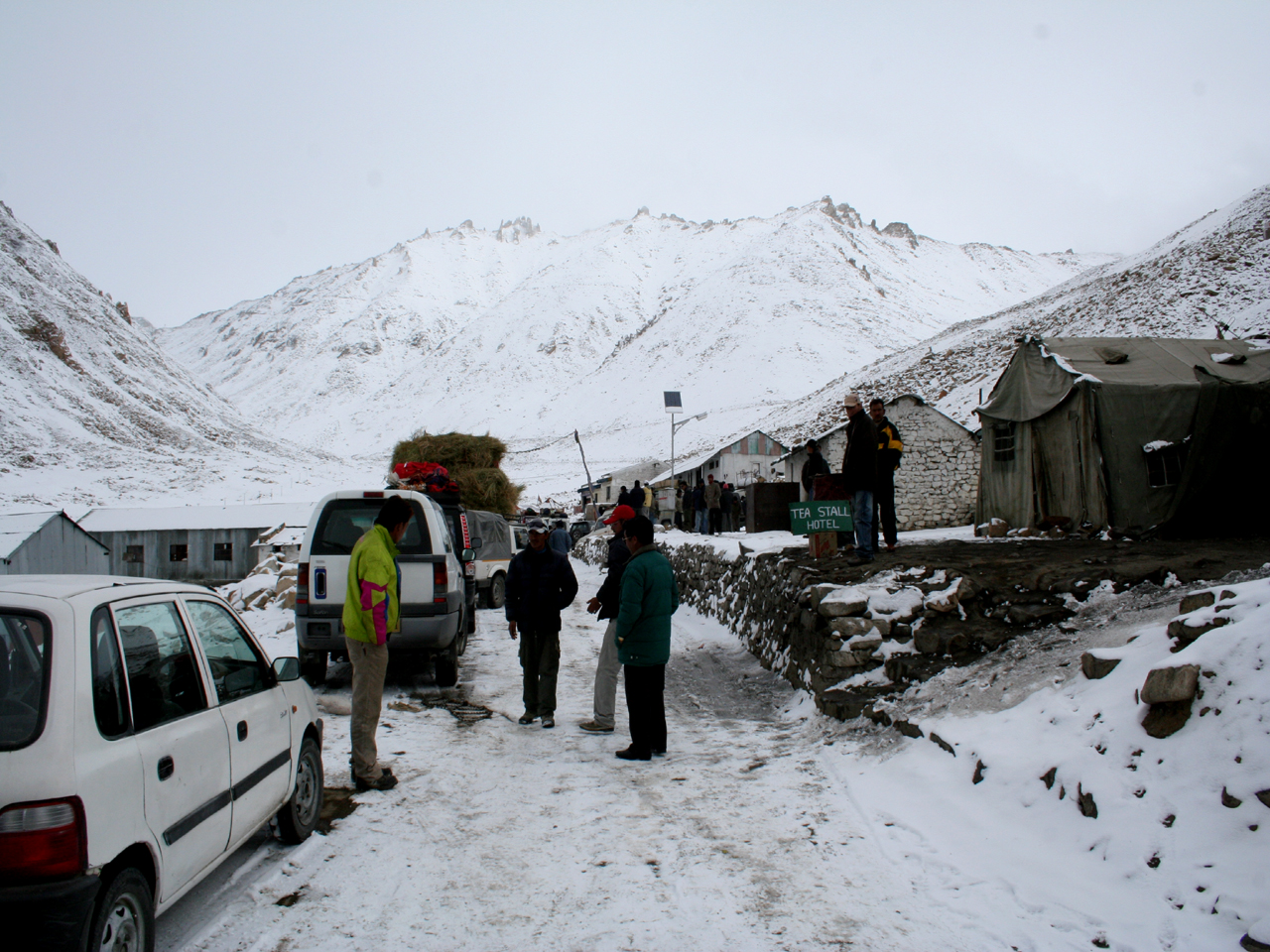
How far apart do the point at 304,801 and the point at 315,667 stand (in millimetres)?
4268

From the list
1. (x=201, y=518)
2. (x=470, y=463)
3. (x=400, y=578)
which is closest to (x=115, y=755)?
(x=400, y=578)

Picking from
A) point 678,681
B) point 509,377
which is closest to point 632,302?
point 509,377

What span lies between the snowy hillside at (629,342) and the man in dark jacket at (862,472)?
70884 mm

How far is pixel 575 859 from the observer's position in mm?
3943

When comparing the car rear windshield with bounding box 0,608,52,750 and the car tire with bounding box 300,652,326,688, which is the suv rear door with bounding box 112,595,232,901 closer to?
the car rear windshield with bounding box 0,608,52,750

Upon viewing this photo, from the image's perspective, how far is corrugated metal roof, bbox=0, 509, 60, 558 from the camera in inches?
1023

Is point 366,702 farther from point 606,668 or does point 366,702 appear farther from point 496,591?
point 496,591

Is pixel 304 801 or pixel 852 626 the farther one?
pixel 852 626

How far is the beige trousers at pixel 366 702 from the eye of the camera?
16.3 feet

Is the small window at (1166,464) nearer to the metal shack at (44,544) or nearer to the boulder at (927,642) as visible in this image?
the boulder at (927,642)

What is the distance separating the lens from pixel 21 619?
2.53 m

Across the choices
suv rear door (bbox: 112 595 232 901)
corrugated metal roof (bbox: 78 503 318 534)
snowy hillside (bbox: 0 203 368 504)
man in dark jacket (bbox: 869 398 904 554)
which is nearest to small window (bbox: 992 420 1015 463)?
man in dark jacket (bbox: 869 398 904 554)

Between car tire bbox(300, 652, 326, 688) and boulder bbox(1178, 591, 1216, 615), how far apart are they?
7.78m

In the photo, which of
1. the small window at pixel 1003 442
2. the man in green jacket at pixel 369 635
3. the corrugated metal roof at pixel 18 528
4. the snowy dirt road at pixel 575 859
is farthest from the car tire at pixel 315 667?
the corrugated metal roof at pixel 18 528
